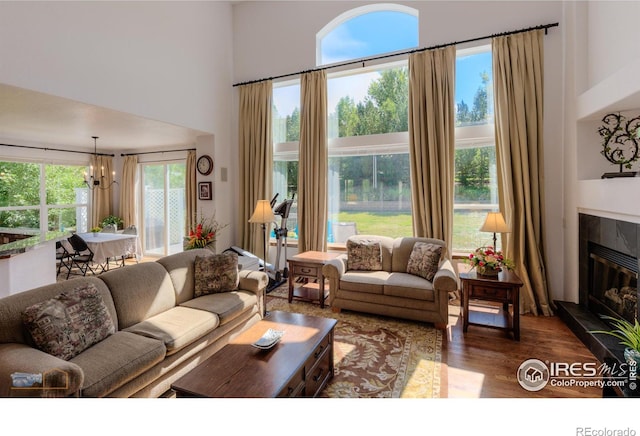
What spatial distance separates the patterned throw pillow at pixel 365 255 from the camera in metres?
3.88

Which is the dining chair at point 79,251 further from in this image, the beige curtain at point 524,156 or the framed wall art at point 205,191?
the beige curtain at point 524,156

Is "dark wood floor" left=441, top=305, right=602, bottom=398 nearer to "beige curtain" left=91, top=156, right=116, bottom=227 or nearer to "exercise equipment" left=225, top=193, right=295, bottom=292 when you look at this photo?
"exercise equipment" left=225, top=193, right=295, bottom=292

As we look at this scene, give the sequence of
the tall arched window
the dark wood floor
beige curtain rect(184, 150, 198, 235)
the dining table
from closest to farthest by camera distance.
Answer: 1. the dark wood floor
2. the tall arched window
3. the dining table
4. beige curtain rect(184, 150, 198, 235)

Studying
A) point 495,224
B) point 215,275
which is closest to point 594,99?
point 495,224

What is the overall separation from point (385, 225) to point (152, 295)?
10.9 feet

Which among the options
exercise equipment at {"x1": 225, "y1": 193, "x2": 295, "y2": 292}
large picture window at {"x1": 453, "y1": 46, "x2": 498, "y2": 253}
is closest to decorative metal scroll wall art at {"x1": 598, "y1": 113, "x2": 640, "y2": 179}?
large picture window at {"x1": 453, "y1": 46, "x2": 498, "y2": 253}

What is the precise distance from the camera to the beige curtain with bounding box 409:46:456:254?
4016 millimetres

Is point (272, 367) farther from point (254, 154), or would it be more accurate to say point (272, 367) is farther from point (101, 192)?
point (101, 192)

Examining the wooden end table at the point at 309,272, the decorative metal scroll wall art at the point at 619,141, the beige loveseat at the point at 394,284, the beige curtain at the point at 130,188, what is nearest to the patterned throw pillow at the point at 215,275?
the wooden end table at the point at 309,272

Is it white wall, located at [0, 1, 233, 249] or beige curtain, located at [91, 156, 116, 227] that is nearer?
white wall, located at [0, 1, 233, 249]

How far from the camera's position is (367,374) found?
2.39m

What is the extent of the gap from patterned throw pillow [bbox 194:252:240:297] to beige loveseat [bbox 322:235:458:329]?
115 cm

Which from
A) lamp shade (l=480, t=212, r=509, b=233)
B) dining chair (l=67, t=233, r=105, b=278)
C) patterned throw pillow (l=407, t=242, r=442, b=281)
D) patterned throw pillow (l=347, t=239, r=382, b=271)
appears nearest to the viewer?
lamp shade (l=480, t=212, r=509, b=233)

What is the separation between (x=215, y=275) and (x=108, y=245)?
12.3 feet
